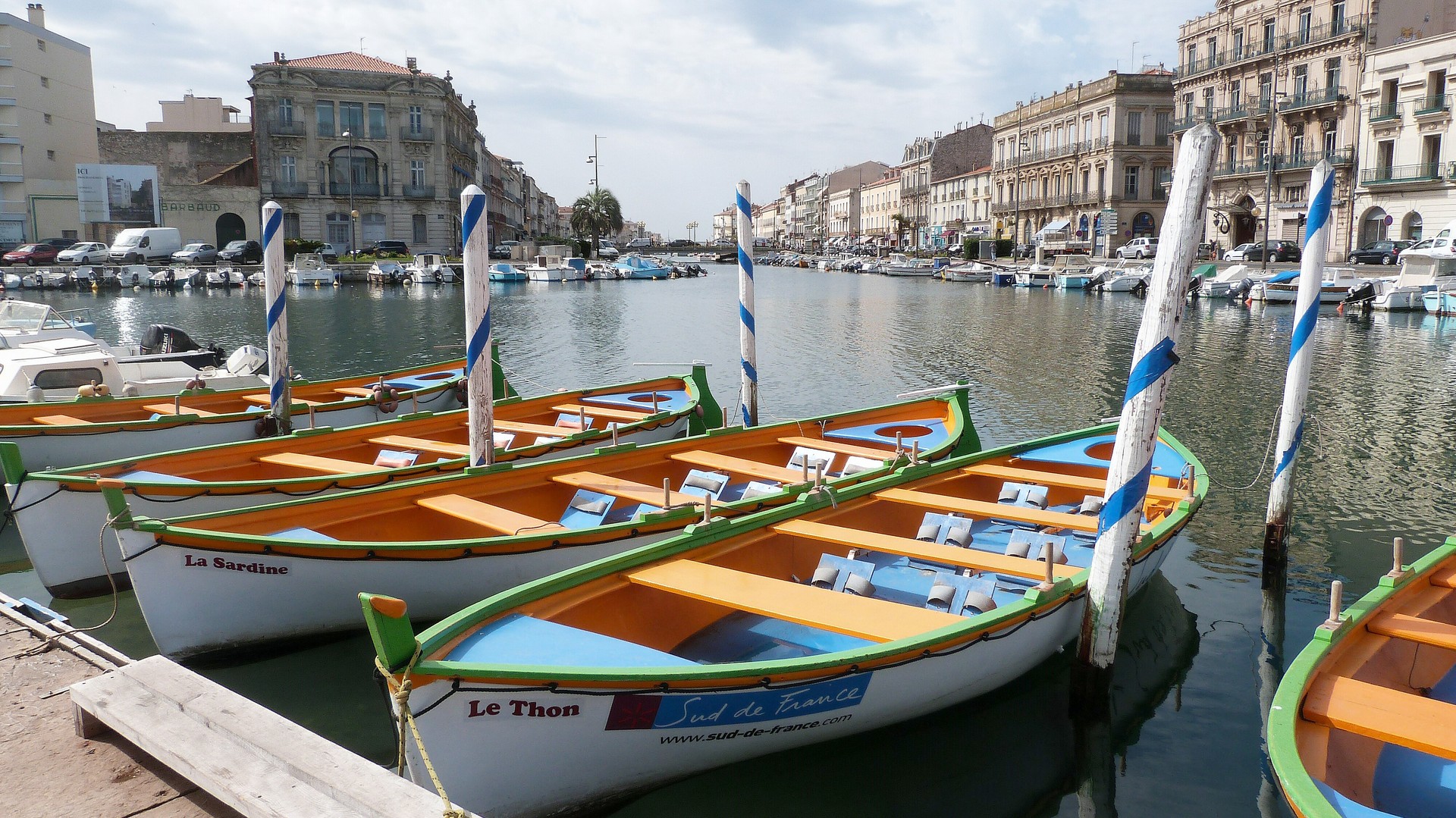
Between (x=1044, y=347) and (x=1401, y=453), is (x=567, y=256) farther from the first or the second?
(x=1401, y=453)

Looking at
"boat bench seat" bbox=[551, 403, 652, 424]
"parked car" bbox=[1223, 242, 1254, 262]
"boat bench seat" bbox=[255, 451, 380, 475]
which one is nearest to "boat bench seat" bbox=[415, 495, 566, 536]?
"boat bench seat" bbox=[255, 451, 380, 475]

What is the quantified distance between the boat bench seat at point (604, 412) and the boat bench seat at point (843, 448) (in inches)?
93.6

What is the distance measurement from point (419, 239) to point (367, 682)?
6689cm

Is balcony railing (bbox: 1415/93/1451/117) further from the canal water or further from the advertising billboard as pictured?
the advertising billboard

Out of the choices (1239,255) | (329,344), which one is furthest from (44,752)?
(1239,255)

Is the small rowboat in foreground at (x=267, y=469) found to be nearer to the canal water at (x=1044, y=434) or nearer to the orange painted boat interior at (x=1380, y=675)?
the canal water at (x=1044, y=434)

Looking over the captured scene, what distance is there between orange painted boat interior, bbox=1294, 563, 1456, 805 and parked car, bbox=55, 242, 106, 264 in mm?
66428

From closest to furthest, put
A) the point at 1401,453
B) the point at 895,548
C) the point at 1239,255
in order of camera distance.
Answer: the point at 895,548 → the point at 1401,453 → the point at 1239,255

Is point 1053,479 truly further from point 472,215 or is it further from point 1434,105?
point 1434,105

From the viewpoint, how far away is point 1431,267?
37.9 metres

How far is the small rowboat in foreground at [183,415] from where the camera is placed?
34.8 ft

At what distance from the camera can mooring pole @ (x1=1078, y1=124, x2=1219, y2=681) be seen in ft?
19.5

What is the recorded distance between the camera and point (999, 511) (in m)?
7.77

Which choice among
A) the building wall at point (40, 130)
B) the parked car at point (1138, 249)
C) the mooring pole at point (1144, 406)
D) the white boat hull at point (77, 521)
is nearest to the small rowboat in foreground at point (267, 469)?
the white boat hull at point (77, 521)
